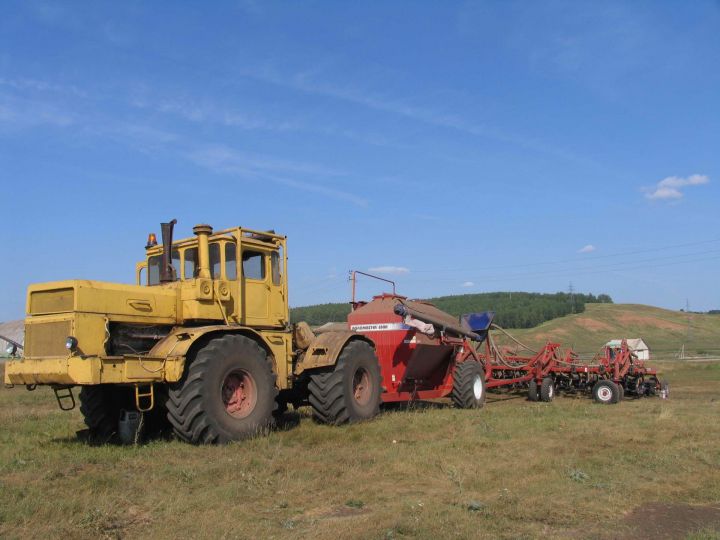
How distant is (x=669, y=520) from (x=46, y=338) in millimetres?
7840

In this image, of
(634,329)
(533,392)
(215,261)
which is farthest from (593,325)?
(215,261)

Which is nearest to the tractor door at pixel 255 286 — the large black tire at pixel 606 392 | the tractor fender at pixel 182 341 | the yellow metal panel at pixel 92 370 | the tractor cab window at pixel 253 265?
the tractor cab window at pixel 253 265

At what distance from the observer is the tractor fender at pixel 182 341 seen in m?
9.18

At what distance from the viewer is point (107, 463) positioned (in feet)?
27.0

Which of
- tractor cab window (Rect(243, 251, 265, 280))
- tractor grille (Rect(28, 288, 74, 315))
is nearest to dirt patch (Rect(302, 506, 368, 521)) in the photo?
tractor grille (Rect(28, 288, 74, 315))

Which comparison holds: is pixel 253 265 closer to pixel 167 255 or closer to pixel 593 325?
pixel 167 255

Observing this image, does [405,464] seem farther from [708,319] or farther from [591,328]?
[708,319]

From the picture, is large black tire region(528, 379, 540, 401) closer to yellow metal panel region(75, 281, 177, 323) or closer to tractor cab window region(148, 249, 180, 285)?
tractor cab window region(148, 249, 180, 285)

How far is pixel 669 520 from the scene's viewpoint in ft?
20.3

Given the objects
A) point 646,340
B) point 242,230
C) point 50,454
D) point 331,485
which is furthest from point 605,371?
point 646,340

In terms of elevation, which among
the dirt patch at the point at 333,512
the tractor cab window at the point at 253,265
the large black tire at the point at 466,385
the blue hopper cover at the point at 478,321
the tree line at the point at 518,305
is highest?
the tree line at the point at 518,305

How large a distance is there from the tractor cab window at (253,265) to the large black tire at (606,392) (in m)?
10.9

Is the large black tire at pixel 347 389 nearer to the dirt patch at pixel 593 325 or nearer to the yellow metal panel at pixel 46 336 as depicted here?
the yellow metal panel at pixel 46 336

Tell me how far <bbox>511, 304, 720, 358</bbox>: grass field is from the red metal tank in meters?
58.1
